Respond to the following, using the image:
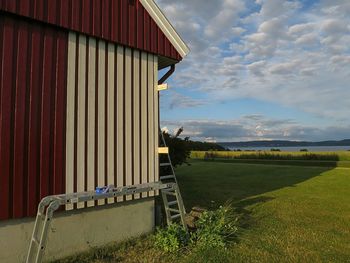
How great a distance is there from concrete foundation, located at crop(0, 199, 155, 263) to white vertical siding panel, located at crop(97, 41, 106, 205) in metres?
0.44

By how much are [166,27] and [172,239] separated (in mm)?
4807

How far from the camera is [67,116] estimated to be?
6293 mm

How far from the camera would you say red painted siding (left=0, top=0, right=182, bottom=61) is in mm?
5891

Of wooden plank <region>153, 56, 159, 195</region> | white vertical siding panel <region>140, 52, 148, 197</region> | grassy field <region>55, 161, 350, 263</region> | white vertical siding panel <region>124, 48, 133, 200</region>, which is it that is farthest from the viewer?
wooden plank <region>153, 56, 159, 195</region>

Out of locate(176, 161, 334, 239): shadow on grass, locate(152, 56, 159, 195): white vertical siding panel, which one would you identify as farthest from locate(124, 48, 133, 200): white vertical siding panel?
locate(176, 161, 334, 239): shadow on grass

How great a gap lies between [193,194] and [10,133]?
8.82 meters

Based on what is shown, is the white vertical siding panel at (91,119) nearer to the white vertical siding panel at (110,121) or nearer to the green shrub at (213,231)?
the white vertical siding panel at (110,121)

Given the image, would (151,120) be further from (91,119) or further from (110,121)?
(91,119)

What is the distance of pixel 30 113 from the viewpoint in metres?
5.80

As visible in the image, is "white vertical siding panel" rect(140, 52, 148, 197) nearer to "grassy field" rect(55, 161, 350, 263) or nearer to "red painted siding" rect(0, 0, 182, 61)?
"red painted siding" rect(0, 0, 182, 61)

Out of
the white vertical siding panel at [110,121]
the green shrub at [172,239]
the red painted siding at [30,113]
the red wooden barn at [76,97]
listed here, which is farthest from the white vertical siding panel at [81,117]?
the green shrub at [172,239]

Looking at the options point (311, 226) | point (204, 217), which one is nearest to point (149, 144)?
point (204, 217)

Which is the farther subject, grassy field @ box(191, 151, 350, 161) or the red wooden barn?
grassy field @ box(191, 151, 350, 161)

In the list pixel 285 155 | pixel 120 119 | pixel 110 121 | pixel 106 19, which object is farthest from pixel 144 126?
pixel 285 155
